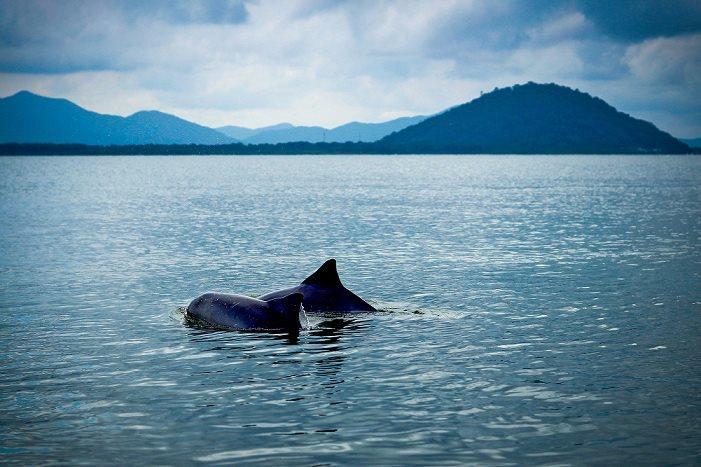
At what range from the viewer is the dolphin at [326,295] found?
83.3 ft

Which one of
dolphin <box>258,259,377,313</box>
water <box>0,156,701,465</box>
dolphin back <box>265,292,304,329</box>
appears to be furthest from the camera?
dolphin <box>258,259,377,313</box>

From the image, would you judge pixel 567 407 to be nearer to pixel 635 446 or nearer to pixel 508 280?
pixel 635 446

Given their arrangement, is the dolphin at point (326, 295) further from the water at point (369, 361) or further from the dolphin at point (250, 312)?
the dolphin at point (250, 312)

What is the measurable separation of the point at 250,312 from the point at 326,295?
3081 millimetres

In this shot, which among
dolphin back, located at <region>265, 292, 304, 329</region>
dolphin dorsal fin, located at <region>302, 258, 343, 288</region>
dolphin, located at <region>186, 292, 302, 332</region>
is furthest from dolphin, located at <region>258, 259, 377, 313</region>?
dolphin back, located at <region>265, 292, 304, 329</region>

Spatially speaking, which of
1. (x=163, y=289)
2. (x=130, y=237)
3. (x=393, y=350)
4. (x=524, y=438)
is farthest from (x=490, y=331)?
(x=130, y=237)

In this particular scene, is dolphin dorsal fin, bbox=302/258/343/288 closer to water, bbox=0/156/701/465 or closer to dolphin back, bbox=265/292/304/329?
water, bbox=0/156/701/465

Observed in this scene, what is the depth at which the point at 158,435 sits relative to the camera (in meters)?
14.2

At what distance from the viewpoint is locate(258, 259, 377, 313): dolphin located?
25.4 m

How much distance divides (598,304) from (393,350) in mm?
10262

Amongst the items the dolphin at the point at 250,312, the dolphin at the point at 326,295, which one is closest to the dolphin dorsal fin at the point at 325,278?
the dolphin at the point at 326,295

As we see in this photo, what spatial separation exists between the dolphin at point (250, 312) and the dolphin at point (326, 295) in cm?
122

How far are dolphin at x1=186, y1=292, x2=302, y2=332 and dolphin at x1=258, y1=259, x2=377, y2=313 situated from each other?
1219mm

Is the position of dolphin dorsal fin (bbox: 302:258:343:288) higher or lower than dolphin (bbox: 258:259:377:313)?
higher
